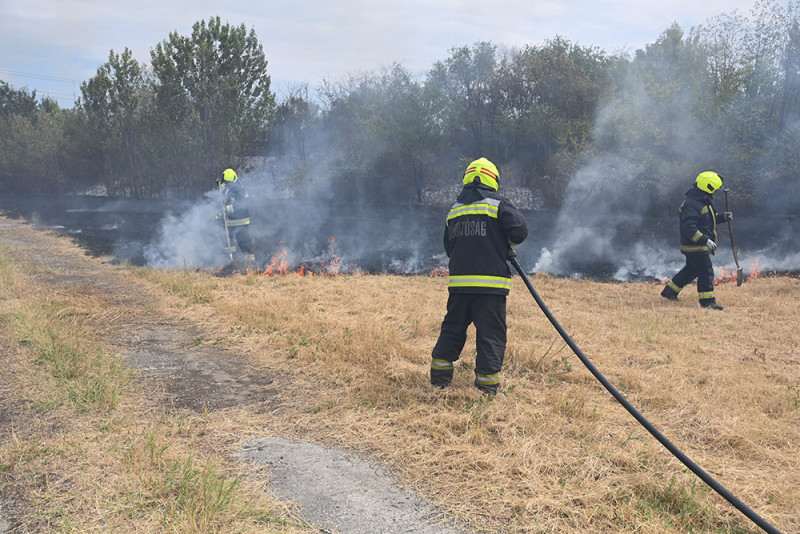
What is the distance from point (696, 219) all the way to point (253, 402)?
267 inches

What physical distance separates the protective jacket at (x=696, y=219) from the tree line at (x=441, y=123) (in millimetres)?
8674

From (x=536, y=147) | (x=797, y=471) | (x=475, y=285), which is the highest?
(x=536, y=147)

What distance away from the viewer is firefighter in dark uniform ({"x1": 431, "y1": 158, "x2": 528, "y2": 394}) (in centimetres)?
386

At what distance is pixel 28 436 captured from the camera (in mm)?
3254

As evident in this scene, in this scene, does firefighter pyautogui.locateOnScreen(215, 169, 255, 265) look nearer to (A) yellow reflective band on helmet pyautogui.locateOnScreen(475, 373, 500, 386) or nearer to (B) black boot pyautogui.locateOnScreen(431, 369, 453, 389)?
(B) black boot pyautogui.locateOnScreen(431, 369, 453, 389)

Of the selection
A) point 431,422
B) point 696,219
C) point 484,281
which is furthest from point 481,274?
point 696,219

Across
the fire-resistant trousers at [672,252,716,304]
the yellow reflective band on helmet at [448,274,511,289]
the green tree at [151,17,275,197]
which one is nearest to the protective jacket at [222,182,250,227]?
the yellow reflective band on helmet at [448,274,511,289]

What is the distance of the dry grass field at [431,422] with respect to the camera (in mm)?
2602

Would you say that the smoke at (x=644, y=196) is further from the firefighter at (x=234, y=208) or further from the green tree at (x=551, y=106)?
the firefighter at (x=234, y=208)

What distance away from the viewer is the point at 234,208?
35.2 ft

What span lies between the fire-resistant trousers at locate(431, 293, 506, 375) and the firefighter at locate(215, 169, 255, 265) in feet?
25.1

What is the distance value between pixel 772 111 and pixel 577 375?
51.4 feet

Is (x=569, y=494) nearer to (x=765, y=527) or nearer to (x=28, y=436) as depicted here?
(x=765, y=527)

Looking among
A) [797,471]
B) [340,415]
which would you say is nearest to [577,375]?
[797,471]
